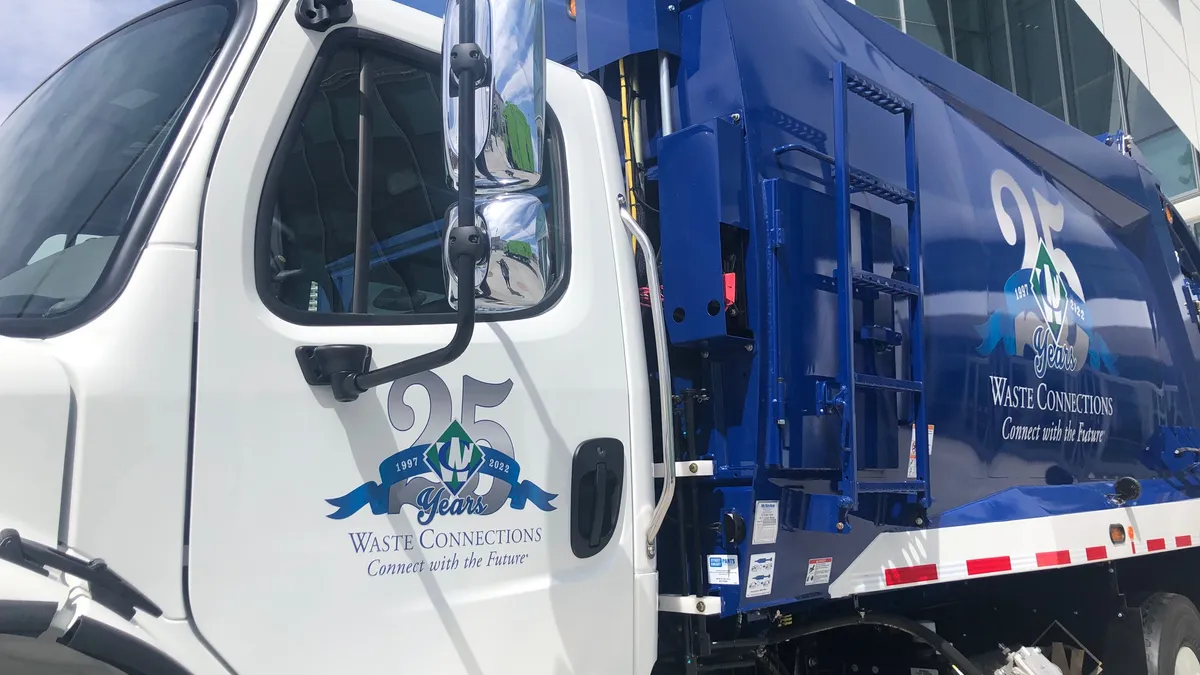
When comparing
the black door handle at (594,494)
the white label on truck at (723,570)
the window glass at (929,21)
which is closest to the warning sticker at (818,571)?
the white label on truck at (723,570)

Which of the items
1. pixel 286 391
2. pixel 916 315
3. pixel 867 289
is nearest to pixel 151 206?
pixel 286 391

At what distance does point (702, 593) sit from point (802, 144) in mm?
1370

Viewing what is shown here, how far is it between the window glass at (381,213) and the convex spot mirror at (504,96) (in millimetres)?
111

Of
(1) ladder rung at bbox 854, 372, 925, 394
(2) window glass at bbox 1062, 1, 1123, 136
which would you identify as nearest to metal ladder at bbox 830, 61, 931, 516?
(1) ladder rung at bbox 854, 372, 925, 394

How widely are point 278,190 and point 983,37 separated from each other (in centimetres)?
1879

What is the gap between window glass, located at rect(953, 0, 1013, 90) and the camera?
1797 cm

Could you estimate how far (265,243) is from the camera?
1929 millimetres

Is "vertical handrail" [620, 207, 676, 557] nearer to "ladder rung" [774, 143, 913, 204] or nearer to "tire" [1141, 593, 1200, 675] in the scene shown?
"ladder rung" [774, 143, 913, 204]

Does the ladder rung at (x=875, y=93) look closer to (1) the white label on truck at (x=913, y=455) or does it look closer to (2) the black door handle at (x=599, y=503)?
(1) the white label on truck at (x=913, y=455)

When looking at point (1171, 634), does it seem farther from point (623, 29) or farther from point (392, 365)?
point (392, 365)

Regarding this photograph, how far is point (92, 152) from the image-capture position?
1975 mm

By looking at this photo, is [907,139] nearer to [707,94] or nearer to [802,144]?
[802,144]

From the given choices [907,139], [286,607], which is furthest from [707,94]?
[286,607]

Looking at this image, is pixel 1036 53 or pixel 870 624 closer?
pixel 870 624
